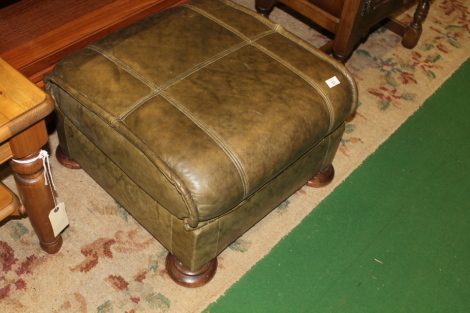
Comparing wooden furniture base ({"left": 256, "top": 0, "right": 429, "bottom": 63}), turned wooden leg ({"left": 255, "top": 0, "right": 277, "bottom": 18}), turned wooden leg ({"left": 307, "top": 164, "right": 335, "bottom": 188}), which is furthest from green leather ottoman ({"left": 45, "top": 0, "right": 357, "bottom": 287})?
turned wooden leg ({"left": 255, "top": 0, "right": 277, "bottom": 18})

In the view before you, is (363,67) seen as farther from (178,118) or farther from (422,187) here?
(178,118)

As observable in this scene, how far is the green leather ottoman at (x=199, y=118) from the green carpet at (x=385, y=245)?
7.7 inches

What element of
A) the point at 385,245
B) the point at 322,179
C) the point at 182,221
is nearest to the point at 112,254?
the point at 182,221

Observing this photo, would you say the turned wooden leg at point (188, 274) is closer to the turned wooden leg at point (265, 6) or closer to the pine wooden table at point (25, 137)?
the pine wooden table at point (25, 137)

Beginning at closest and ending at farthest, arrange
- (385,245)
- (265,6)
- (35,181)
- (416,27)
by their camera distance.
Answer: (35,181)
(385,245)
(265,6)
(416,27)

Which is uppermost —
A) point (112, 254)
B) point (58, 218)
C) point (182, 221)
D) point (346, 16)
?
point (346, 16)

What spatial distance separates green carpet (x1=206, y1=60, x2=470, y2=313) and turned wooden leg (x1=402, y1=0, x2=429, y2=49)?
0.56m

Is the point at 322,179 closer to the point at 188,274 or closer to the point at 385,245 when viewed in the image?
the point at 385,245

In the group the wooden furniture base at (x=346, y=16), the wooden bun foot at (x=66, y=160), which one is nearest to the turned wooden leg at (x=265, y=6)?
the wooden furniture base at (x=346, y=16)

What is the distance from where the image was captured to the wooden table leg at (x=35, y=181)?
1248 mm

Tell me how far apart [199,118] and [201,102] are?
6 centimetres

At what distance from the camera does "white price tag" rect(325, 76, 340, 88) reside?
5.26 ft

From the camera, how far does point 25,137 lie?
1234 mm

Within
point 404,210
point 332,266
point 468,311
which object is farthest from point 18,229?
point 468,311
